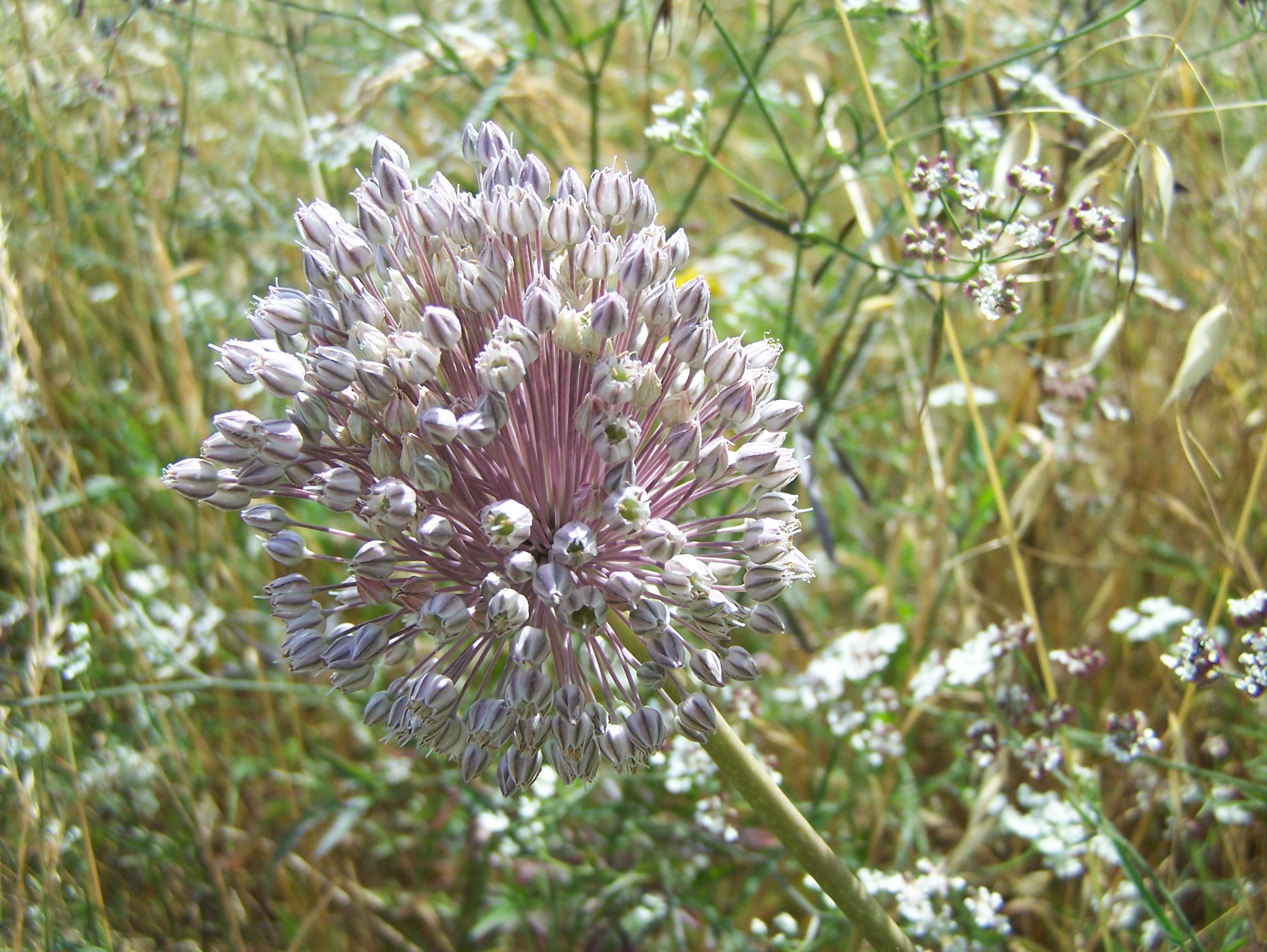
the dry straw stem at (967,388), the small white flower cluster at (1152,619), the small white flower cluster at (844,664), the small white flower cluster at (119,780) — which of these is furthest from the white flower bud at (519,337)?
the small white flower cluster at (119,780)

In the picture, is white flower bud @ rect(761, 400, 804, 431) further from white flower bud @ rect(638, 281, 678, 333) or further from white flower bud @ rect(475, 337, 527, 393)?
white flower bud @ rect(475, 337, 527, 393)

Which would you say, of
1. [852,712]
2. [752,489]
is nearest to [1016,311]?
[752,489]

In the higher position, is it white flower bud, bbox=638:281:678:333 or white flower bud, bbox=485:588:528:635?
white flower bud, bbox=638:281:678:333

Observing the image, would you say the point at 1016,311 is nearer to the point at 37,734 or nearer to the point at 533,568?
the point at 533,568

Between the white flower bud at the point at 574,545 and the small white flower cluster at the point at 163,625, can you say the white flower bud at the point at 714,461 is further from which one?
the small white flower cluster at the point at 163,625

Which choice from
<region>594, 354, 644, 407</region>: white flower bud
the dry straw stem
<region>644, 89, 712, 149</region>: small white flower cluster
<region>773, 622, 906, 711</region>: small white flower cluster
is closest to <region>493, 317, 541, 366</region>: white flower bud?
<region>594, 354, 644, 407</region>: white flower bud

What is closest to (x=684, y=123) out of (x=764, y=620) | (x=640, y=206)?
(x=640, y=206)
